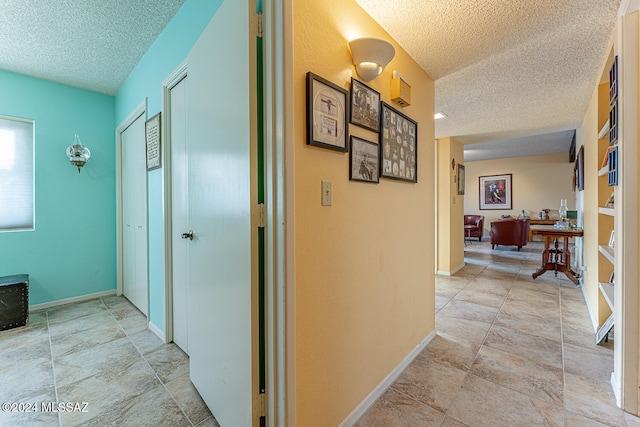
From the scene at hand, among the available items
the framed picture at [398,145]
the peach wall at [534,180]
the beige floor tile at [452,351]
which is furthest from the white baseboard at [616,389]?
the peach wall at [534,180]

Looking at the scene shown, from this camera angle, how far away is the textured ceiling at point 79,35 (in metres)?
1.82

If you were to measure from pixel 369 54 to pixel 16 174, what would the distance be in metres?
3.62

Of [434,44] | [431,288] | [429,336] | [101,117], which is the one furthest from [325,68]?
[101,117]

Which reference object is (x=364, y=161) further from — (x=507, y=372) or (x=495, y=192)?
(x=495, y=192)

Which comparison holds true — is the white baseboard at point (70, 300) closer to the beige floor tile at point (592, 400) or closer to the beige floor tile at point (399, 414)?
the beige floor tile at point (399, 414)

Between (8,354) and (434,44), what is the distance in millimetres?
3723

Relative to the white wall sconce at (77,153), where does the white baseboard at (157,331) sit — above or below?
below

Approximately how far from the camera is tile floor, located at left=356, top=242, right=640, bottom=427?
1395 millimetres

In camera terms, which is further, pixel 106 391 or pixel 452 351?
pixel 452 351

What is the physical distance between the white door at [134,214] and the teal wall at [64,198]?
0.90 ft

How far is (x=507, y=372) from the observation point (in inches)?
69.2

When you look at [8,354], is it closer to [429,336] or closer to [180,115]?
[180,115]

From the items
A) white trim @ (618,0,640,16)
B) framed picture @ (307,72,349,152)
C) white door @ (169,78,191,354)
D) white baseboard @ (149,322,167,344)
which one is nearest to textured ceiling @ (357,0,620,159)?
white trim @ (618,0,640,16)

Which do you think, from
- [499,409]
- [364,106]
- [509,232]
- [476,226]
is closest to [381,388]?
[499,409]
